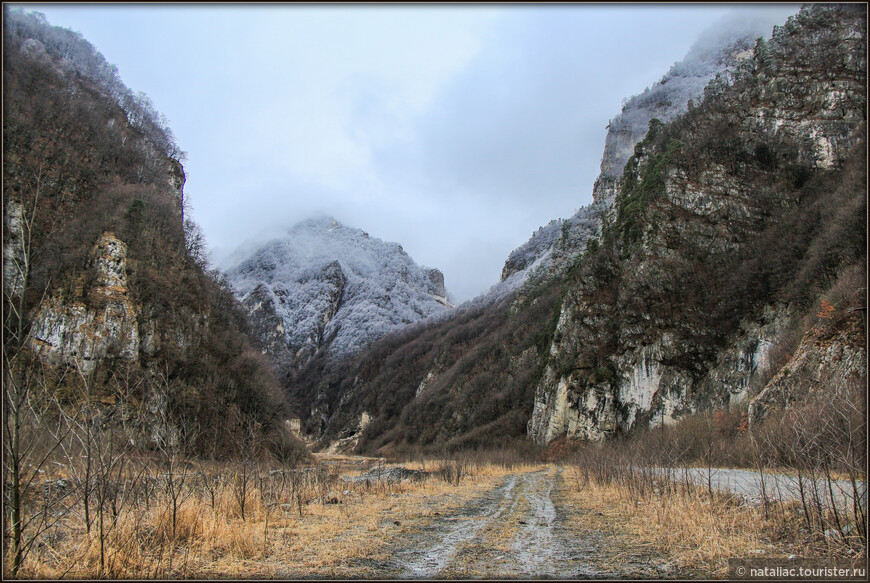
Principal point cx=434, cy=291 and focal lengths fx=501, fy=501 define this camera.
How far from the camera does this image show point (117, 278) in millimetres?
38000

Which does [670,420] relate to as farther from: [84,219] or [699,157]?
[84,219]

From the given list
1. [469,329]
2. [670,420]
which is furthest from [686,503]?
[469,329]

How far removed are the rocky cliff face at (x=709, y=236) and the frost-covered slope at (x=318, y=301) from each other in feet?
369

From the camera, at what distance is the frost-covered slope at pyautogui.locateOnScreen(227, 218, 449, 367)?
159m

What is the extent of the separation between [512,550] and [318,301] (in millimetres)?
169553

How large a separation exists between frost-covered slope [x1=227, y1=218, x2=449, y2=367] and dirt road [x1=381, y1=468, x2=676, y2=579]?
5476 inches

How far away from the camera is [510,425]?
57.9m

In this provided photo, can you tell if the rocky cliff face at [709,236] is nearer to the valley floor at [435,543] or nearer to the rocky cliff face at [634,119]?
the valley floor at [435,543]

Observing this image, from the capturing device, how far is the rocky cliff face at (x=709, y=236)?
3584 centimetres

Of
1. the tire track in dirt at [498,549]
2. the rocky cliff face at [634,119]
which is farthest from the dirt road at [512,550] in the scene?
the rocky cliff face at [634,119]

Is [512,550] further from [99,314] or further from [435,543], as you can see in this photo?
[99,314]

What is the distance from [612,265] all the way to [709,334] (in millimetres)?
12063

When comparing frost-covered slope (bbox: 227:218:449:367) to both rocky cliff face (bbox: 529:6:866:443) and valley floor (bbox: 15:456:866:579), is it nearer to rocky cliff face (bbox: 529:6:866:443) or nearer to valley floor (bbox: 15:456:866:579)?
rocky cliff face (bbox: 529:6:866:443)

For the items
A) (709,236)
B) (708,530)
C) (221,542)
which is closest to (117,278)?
(221,542)
